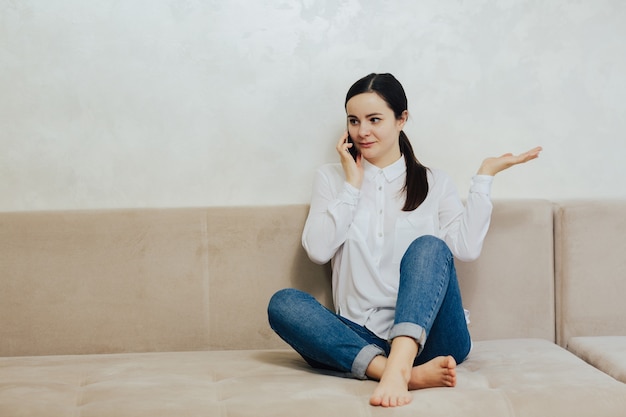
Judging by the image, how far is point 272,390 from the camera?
2.04m

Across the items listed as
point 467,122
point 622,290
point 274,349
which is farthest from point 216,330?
point 622,290

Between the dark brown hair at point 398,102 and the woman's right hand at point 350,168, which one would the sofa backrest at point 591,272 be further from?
the woman's right hand at point 350,168

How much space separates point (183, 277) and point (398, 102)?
2.80 ft

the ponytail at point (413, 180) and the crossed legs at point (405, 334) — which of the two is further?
the ponytail at point (413, 180)

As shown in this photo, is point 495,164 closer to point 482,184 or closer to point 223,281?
point 482,184

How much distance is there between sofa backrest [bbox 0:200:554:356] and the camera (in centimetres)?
263

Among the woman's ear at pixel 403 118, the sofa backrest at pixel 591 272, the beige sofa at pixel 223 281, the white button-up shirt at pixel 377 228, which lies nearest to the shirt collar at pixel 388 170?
the white button-up shirt at pixel 377 228

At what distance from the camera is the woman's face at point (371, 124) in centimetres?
254

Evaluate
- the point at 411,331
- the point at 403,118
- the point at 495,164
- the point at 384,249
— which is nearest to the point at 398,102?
the point at 403,118

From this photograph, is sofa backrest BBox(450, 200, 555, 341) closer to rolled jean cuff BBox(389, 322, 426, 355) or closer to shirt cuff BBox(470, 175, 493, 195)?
shirt cuff BBox(470, 175, 493, 195)

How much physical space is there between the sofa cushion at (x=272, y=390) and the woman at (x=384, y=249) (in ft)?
0.30

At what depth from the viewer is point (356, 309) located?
8.10ft

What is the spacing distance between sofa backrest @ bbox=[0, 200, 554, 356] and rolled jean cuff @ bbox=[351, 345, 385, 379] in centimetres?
56

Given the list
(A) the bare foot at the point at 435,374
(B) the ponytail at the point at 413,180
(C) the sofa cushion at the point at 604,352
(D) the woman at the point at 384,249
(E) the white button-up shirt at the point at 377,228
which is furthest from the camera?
(B) the ponytail at the point at 413,180
